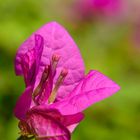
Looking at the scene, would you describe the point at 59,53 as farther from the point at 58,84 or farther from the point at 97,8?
the point at 97,8

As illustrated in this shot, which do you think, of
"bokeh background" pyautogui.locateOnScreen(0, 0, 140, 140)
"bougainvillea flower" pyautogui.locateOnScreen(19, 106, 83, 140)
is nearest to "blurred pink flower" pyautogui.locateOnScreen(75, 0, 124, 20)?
"bokeh background" pyautogui.locateOnScreen(0, 0, 140, 140)

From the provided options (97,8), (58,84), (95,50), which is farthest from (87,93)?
(97,8)

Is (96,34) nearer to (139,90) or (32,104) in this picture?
(139,90)

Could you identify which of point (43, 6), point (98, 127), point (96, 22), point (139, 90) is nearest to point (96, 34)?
point (96, 22)

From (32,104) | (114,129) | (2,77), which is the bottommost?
(114,129)

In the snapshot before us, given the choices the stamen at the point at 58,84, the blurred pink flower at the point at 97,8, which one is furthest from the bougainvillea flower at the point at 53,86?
the blurred pink flower at the point at 97,8

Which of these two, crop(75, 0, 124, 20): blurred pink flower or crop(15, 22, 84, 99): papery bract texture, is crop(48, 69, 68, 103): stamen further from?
crop(75, 0, 124, 20): blurred pink flower
